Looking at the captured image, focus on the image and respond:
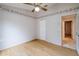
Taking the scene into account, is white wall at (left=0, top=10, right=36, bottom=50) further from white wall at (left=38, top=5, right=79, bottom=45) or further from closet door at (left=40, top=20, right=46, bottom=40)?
white wall at (left=38, top=5, right=79, bottom=45)

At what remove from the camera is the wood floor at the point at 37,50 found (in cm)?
174

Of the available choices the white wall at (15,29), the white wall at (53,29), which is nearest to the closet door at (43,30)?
the white wall at (53,29)

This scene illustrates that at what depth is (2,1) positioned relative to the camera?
1.49 meters

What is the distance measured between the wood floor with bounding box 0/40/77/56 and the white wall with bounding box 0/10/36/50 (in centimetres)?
12

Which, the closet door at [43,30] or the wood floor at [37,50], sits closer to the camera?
the wood floor at [37,50]

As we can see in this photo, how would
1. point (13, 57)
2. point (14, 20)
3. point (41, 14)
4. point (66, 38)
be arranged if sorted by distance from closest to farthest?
point (13, 57), point (14, 20), point (41, 14), point (66, 38)

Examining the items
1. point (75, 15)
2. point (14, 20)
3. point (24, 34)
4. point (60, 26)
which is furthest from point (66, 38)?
point (14, 20)

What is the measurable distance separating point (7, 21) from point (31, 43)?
741 mm

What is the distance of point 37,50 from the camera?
1.87m

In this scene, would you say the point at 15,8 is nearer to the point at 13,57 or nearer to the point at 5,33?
the point at 5,33

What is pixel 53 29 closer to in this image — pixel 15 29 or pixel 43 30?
pixel 43 30

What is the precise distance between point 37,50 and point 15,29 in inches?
26.8

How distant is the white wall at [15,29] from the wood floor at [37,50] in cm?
12

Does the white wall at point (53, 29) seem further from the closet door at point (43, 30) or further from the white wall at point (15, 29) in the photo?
the white wall at point (15, 29)
